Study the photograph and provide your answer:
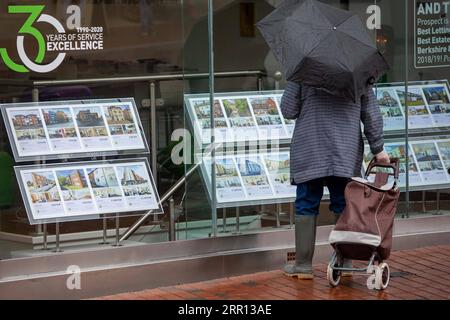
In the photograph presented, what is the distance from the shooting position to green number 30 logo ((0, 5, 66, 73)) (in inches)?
295

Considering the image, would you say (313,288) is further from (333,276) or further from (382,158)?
(382,158)

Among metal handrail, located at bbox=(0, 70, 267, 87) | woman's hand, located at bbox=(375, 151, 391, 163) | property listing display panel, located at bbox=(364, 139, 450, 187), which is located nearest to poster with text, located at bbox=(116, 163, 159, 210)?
metal handrail, located at bbox=(0, 70, 267, 87)

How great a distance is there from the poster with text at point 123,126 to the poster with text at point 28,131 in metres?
0.56

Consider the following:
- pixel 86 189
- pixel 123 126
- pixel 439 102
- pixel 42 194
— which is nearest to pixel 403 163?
pixel 439 102

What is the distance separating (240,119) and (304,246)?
1.32 metres

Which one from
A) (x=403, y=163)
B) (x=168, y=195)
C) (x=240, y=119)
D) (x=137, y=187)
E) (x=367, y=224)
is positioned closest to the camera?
(x=367, y=224)

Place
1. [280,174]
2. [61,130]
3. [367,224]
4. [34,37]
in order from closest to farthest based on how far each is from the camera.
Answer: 1. [367,224]
2. [34,37]
3. [61,130]
4. [280,174]

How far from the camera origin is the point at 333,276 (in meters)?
7.75

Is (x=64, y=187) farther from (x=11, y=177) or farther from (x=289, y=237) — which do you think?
(x=289, y=237)

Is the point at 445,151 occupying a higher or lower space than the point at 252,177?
higher

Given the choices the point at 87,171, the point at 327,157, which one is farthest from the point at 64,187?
the point at 327,157

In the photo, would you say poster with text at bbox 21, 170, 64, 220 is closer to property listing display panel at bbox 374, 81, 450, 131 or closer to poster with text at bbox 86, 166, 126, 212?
poster with text at bbox 86, 166, 126, 212

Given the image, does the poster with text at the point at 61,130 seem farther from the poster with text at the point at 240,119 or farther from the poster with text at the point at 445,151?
the poster with text at the point at 445,151

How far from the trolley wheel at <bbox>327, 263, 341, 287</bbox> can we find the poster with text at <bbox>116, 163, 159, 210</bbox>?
147 cm
